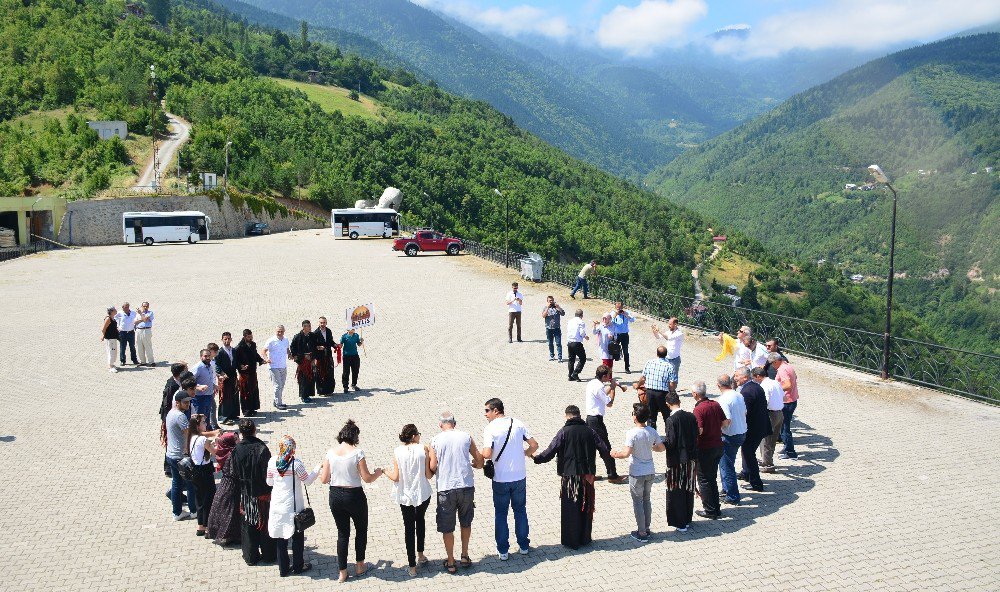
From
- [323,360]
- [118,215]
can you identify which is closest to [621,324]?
[323,360]

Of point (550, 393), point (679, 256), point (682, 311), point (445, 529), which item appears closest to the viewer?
point (445, 529)

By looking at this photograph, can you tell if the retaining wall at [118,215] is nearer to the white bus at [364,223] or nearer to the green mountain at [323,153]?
the green mountain at [323,153]

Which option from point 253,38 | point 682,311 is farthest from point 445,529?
point 253,38

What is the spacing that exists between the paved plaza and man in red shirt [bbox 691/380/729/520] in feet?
0.95

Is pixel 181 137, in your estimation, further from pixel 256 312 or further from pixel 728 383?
pixel 728 383

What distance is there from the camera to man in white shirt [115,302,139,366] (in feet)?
52.6

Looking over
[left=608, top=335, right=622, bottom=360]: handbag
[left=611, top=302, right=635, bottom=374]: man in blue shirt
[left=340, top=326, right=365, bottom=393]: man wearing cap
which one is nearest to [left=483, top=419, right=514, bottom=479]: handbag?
[left=608, top=335, right=622, bottom=360]: handbag

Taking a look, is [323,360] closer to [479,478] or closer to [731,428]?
[479,478]

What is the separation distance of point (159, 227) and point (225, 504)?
132 feet

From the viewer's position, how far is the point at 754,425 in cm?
950

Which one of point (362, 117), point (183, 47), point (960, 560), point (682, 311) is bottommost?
point (960, 560)

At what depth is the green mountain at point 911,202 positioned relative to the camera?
111 m

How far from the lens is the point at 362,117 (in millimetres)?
106875

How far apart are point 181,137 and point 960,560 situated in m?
70.6
